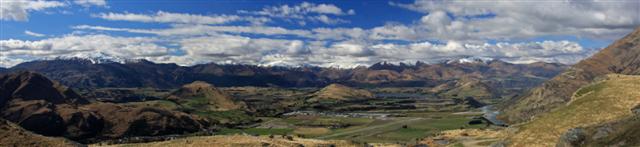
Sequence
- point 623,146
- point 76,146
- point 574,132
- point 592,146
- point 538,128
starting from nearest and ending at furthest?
point 623,146 → point 592,146 → point 574,132 → point 76,146 → point 538,128

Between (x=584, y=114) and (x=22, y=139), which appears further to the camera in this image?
(x=584, y=114)

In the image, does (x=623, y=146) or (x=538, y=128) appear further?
(x=538, y=128)

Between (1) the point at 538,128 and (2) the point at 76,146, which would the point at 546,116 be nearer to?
(1) the point at 538,128

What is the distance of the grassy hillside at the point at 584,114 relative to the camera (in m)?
98.2

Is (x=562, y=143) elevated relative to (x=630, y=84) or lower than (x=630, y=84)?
lower

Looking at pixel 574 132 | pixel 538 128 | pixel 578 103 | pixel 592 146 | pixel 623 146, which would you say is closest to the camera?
pixel 623 146

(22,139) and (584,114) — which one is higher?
(22,139)

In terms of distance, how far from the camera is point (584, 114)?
343 ft

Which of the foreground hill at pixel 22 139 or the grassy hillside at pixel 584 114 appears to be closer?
the foreground hill at pixel 22 139

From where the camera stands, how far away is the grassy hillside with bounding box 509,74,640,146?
3868 inches

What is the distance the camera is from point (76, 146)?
309 ft

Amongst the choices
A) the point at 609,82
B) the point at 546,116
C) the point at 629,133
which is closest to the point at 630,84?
the point at 609,82

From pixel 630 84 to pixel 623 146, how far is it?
178ft

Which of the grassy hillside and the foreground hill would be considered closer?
the foreground hill
